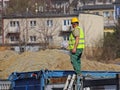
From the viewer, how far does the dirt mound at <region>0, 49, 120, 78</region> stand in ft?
87.0

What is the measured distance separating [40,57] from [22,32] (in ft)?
159

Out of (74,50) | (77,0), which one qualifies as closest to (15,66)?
(74,50)

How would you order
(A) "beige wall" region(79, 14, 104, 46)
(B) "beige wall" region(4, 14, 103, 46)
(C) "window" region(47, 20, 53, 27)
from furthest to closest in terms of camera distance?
(C) "window" region(47, 20, 53, 27)
(B) "beige wall" region(4, 14, 103, 46)
(A) "beige wall" region(79, 14, 104, 46)

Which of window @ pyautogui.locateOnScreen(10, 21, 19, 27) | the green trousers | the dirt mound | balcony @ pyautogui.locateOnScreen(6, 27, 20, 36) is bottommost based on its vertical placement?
balcony @ pyautogui.locateOnScreen(6, 27, 20, 36)

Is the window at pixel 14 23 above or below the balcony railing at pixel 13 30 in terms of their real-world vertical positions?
above

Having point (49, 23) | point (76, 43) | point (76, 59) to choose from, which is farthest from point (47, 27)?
point (76, 43)

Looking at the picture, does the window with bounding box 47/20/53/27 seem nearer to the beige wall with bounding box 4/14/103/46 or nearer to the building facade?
the building facade

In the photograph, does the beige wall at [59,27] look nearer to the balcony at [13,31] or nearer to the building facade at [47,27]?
the building facade at [47,27]

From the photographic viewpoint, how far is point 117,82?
51.8ft

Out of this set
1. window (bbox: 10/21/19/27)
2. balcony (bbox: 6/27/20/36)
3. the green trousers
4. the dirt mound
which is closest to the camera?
the green trousers

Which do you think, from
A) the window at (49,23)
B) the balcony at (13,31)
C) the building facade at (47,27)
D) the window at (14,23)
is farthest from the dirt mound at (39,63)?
the window at (14,23)

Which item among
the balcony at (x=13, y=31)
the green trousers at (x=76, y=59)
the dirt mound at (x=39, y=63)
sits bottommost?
the balcony at (x=13, y=31)

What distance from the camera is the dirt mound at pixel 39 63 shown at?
87.0 ft

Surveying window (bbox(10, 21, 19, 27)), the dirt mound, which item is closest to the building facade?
window (bbox(10, 21, 19, 27))
